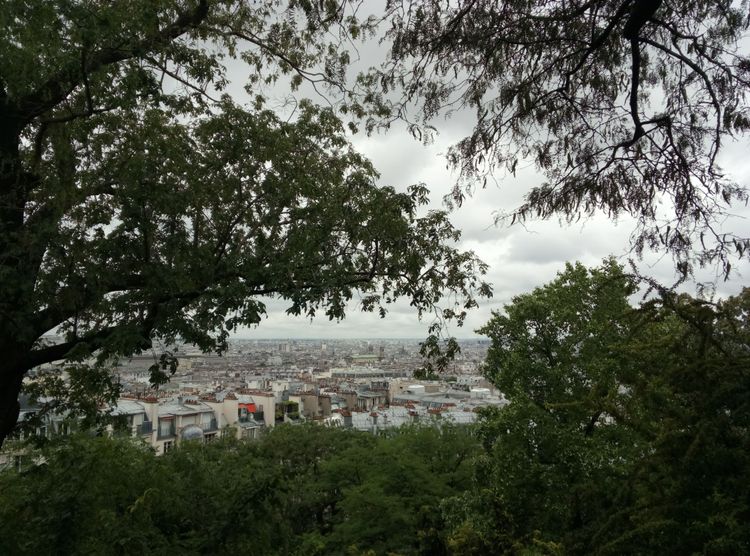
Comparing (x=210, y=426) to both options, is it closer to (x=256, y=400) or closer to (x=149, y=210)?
(x=256, y=400)

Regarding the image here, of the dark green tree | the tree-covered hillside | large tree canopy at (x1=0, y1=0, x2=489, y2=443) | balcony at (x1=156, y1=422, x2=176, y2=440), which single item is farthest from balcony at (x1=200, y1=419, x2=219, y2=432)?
large tree canopy at (x1=0, y1=0, x2=489, y2=443)

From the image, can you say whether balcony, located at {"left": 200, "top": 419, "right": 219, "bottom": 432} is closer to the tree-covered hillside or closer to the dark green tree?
the tree-covered hillside

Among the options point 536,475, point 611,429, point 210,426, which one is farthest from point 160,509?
point 210,426

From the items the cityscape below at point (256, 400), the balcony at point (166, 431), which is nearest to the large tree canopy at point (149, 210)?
the cityscape below at point (256, 400)

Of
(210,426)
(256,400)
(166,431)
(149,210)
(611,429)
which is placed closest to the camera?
(149,210)

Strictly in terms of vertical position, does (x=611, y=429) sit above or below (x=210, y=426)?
above

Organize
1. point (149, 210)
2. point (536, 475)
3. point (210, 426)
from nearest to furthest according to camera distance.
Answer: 1. point (149, 210)
2. point (536, 475)
3. point (210, 426)

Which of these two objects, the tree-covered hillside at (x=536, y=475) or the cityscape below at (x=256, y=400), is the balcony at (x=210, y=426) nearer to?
the cityscape below at (x=256, y=400)

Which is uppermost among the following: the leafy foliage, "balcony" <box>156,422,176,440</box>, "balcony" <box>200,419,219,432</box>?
the leafy foliage

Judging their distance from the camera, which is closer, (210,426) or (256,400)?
(210,426)

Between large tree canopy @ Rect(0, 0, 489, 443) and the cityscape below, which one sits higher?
large tree canopy @ Rect(0, 0, 489, 443)

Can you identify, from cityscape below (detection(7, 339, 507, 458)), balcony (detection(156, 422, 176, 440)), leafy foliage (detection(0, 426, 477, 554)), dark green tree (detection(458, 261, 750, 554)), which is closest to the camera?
dark green tree (detection(458, 261, 750, 554))

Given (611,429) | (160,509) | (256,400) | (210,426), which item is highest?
(160,509)

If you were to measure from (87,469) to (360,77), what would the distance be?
588 centimetres
